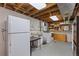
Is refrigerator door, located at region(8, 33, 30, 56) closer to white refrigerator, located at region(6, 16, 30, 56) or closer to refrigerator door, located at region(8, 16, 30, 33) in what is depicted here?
white refrigerator, located at region(6, 16, 30, 56)

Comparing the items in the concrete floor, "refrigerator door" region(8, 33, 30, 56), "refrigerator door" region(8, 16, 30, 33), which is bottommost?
the concrete floor

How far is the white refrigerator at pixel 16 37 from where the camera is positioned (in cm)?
240

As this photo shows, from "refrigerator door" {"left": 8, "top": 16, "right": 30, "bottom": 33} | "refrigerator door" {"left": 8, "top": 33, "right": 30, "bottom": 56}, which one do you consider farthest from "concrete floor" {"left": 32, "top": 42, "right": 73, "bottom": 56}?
"refrigerator door" {"left": 8, "top": 16, "right": 30, "bottom": 33}

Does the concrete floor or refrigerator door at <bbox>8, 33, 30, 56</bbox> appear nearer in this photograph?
refrigerator door at <bbox>8, 33, 30, 56</bbox>

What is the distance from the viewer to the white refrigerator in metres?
2.40

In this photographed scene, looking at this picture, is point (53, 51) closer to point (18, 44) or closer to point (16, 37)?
point (18, 44)

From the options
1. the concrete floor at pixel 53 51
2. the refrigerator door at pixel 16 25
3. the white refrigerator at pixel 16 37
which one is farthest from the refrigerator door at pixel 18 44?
the concrete floor at pixel 53 51

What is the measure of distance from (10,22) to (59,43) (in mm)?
3896

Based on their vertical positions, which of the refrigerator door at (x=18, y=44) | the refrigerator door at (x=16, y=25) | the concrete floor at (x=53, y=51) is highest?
the refrigerator door at (x=16, y=25)

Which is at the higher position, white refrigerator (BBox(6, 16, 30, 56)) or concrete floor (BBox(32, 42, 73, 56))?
white refrigerator (BBox(6, 16, 30, 56))

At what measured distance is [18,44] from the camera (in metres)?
2.68

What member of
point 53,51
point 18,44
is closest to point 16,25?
point 18,44

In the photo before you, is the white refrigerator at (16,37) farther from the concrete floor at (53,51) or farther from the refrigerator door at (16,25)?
the concrete floor at (53,51)

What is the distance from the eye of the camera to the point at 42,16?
418 centimetres
